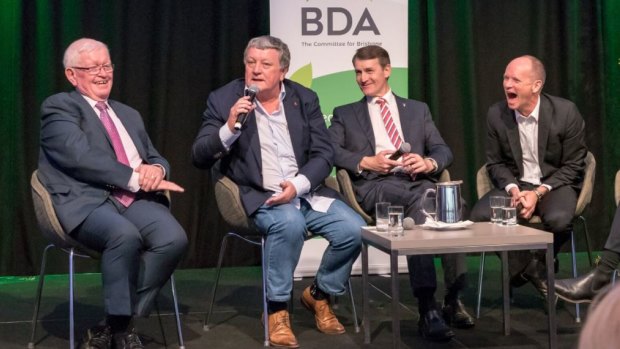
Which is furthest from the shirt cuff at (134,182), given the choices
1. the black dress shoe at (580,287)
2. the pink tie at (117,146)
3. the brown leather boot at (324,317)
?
the black dress shoe at (580,287)

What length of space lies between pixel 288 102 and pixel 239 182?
0.46 meters

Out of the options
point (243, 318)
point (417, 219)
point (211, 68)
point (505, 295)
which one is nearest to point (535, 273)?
point (505, 295)

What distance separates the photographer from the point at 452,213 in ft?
10.4

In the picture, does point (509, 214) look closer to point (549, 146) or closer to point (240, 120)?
point (549, 146)

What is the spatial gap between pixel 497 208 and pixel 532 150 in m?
0.94

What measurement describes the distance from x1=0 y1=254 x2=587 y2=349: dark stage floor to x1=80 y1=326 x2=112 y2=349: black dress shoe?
0.88ft

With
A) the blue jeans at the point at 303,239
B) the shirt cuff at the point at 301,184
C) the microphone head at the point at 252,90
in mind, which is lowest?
the blue jeans at the point at 303,239

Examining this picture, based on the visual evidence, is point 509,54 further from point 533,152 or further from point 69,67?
point 69,67

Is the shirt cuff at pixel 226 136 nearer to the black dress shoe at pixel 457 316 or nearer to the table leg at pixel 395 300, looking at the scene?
the table leg at pixel 395 300

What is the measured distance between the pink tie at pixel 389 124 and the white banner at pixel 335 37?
0.74 meters

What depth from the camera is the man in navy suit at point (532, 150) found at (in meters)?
3.89

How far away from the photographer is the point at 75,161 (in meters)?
3.20

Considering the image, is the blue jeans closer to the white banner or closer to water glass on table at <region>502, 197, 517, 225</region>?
water glass on table at <region>502, 197, 517, 225</region>

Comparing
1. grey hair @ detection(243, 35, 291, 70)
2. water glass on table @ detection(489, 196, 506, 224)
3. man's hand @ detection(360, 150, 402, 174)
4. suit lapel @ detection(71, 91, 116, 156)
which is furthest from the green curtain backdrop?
water glass on table @ detection(489, 196, 506, 224)
